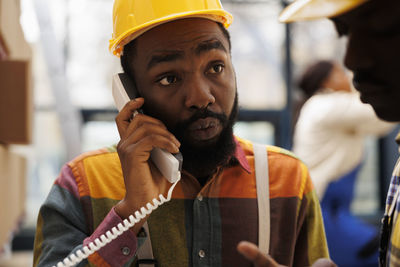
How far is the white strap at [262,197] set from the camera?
1.06 m

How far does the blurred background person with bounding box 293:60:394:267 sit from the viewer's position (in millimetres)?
2365

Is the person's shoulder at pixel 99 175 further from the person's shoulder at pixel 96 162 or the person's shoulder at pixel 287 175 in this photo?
the person's shoulder at pixel 287 175

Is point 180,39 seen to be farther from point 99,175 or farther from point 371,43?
point 371,43

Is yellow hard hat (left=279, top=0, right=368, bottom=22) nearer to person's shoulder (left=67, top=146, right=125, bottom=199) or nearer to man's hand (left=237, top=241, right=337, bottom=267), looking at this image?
man's hand (left=237, top=241, right=337, bottom=267)

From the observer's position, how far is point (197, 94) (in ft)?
3.31

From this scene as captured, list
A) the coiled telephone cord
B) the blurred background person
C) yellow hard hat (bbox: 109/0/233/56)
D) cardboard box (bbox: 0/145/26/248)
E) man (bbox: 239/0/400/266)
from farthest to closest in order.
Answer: the blurred background person → cardboard box (bbox: 0/145/26/248) → yellow hard hat (bbox: 109/0/233/56) → the coiled telephone cord → man (bbox: 239/0/400/266)

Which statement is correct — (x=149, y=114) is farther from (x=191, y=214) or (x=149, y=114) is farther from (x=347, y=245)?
(x=347, y=245)

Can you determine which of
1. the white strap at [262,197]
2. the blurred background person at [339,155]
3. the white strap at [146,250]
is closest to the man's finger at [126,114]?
the white strap at [146,250]

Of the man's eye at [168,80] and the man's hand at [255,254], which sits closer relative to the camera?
the man's hand at [255,254]

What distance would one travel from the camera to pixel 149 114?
1.10m

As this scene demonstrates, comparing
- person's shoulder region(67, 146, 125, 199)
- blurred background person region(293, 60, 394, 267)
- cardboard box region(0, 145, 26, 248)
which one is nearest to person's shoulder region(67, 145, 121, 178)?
person's shoulder region(67, 146, 125, 199)

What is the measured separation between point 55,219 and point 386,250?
71cm

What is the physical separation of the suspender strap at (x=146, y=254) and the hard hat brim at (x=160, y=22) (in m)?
0.45

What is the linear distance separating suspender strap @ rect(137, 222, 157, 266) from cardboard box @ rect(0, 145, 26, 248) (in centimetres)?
110
